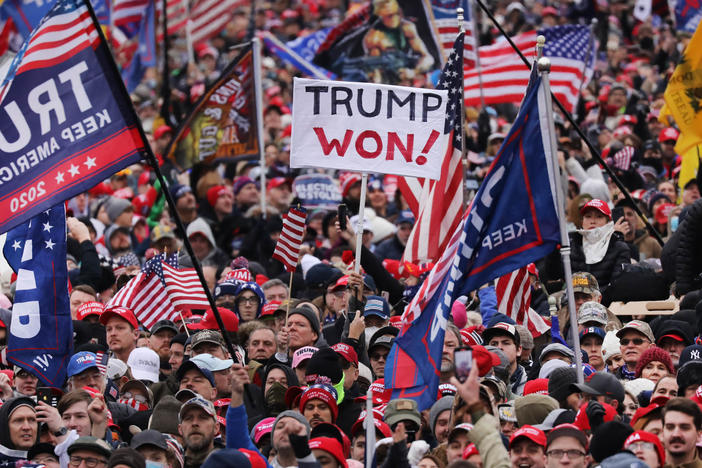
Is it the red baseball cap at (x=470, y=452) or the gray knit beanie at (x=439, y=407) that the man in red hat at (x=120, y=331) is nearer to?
the gray knit beanie at (x=439, y=407)

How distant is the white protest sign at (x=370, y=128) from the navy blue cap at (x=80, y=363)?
2235mm

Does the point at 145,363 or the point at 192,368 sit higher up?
the point at 192,368

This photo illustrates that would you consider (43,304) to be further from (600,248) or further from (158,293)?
(600,248)

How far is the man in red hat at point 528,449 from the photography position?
10594 mm

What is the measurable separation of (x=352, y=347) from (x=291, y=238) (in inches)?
63.4

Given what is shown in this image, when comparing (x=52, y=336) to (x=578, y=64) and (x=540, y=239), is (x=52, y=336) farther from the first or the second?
(x=578, y=64)

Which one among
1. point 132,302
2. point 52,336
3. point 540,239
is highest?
point 540,239

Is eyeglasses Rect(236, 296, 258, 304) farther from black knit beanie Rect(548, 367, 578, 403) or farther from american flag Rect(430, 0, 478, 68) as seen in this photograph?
american flag Rect(430, 0, 478, 68)

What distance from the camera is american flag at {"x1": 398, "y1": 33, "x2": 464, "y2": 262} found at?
1460 centimetres

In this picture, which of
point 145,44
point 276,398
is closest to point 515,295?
point 276,398

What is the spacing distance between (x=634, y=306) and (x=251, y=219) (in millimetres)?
6231

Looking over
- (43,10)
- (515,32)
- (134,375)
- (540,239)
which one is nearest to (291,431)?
(540,239)

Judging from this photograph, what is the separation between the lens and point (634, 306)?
15477 mm

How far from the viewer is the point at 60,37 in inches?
488
